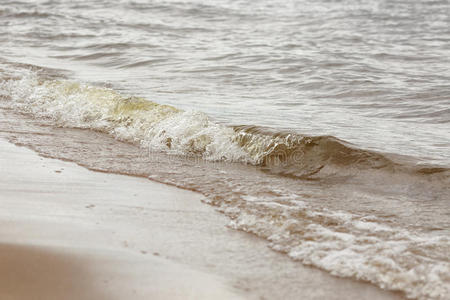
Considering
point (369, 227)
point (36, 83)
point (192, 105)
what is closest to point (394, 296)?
point (369, 227)

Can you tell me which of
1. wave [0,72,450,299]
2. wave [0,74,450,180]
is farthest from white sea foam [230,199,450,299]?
wave [0,74,450,180]

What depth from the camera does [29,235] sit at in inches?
107

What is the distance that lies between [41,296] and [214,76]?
6.61m

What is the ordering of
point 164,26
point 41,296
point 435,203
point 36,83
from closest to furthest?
point 41,296, point 435,203, point 36,83, point 164,26

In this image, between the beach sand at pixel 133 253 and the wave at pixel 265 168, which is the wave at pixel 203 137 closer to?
the wave at pixel 265 168

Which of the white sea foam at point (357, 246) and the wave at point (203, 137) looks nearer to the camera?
the white sea foam at point (357, 246)

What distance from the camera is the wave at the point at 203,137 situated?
4.37 metres

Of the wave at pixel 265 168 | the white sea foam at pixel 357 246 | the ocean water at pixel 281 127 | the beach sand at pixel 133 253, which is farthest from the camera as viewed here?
the ocean water at pixel 281 127

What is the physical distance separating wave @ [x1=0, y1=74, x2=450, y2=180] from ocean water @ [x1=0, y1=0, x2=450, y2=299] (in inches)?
0.6

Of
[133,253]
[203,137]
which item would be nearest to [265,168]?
[203,137]

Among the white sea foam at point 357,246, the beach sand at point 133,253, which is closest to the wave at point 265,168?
the white sea foam at point 357,246

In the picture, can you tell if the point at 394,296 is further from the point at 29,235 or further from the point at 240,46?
the point at 240,46

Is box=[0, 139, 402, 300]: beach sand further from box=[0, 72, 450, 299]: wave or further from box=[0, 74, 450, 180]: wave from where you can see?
box=[0, 74, 450, 180]: wave

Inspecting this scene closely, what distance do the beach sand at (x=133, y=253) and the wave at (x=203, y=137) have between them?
3.98ft
